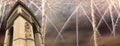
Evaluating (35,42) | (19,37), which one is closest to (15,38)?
(19,37)

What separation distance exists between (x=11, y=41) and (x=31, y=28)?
1.07 metres

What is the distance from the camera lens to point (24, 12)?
493 inches

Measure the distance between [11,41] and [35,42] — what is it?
3.37ft

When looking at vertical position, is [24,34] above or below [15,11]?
below

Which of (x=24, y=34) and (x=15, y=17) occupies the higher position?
(x=15, y=17)

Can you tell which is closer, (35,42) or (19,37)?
(19,37)

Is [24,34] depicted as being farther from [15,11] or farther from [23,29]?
[15,11]

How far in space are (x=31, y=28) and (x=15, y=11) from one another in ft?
3.22

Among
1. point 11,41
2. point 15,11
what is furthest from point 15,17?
point 11,41

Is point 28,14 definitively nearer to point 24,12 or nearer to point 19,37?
point 24,12

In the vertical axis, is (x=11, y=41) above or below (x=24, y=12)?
below

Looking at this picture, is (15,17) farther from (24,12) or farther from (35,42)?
(35,42)

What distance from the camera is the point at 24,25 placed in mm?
12406

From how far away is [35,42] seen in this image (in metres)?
12.9
